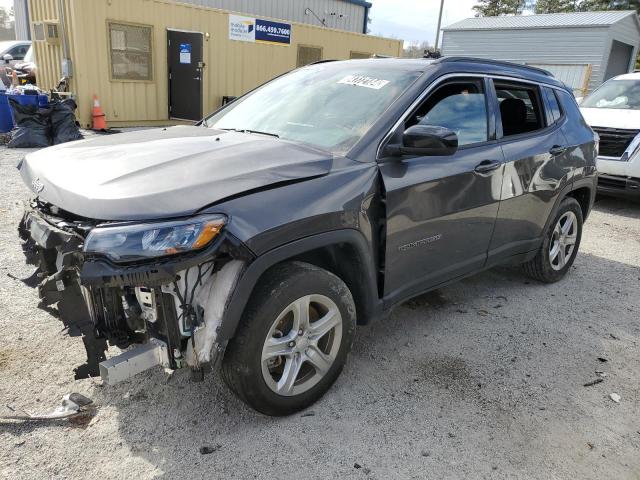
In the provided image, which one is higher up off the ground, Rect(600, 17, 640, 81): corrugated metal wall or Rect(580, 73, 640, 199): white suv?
Rect(600, 17, 640, 81): corrugated metal wall

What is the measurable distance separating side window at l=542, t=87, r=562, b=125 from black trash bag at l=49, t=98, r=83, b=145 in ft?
28.3

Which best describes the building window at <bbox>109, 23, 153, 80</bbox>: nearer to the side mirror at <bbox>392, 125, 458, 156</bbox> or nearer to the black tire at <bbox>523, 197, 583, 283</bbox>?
the black tire at <bbox>523, 197, 583, 283</bbox>

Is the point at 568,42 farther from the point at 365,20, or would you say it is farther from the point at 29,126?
the point at 29,126

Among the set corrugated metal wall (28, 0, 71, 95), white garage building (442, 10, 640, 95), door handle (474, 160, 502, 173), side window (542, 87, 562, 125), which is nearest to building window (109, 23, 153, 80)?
corrugated metal wall (28, 0, 71, 95)

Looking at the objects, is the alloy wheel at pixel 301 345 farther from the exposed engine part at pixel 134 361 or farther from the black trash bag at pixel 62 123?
the black trash bag at pixel 62 123

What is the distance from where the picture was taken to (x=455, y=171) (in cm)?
332

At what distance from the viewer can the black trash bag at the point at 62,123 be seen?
10031 millimetres

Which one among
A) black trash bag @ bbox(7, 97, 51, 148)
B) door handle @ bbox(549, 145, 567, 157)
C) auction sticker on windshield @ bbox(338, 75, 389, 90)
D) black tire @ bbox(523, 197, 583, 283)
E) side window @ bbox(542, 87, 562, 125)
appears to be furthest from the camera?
black trash bag @ bbox(7, 97, 51, 148)

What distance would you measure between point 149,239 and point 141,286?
0.65 feet

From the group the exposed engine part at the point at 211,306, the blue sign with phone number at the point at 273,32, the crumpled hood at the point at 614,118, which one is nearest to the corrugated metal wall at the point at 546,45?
the blue sign with phone number at the point at 273,32

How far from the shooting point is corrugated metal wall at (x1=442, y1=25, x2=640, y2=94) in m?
22.8

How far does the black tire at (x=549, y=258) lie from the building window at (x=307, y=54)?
39.7 feet

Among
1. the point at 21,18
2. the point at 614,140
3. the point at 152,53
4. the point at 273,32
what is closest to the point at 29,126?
the point at 152,53

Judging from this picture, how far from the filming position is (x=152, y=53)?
1247cm
